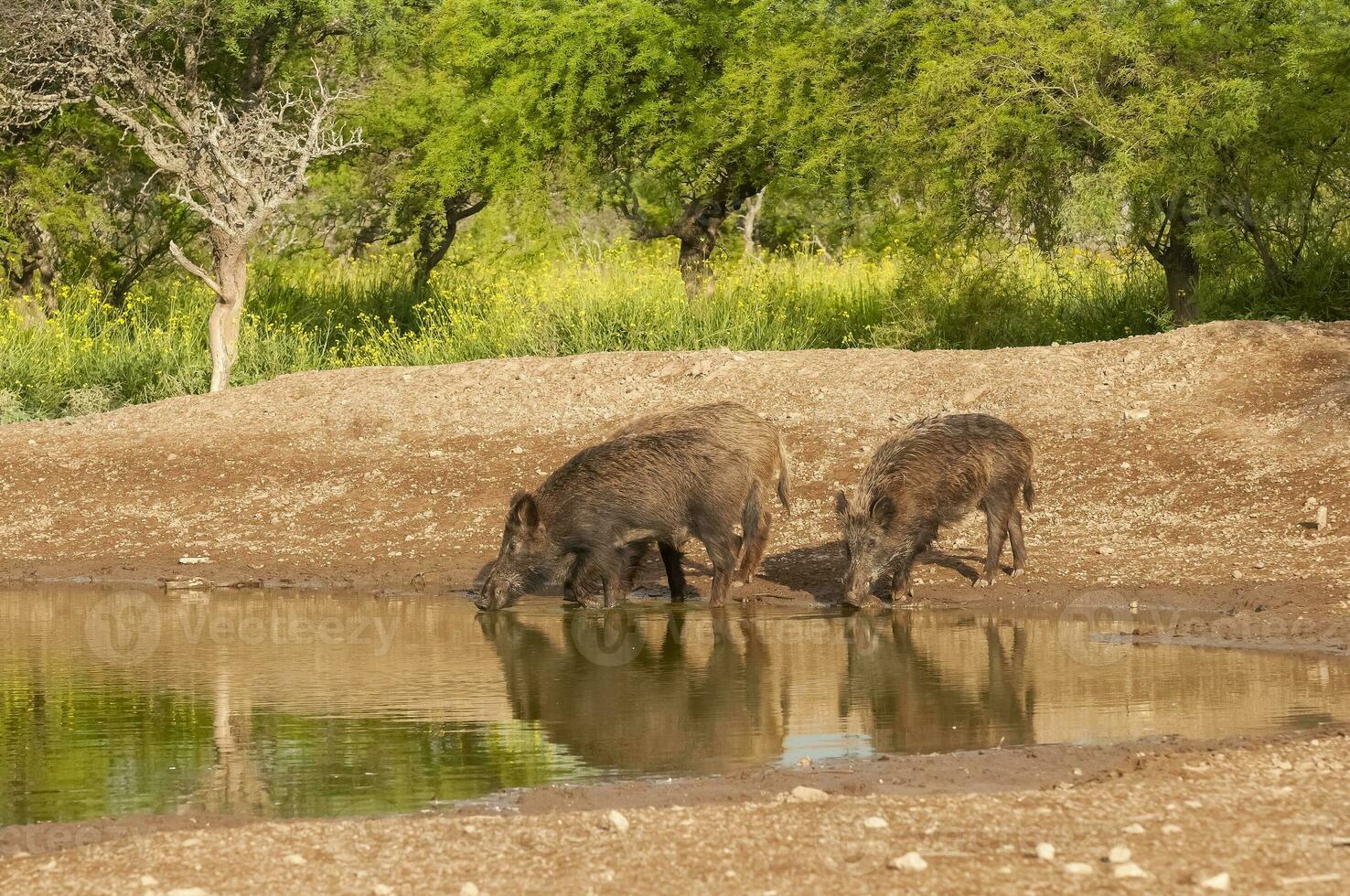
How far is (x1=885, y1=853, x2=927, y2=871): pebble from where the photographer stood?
525cm

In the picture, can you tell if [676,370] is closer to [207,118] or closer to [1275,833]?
[207,118]

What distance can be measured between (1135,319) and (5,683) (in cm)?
1474

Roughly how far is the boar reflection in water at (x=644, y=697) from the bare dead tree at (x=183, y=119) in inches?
431

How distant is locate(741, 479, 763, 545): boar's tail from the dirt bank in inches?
19.1

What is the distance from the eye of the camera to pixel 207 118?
2430 cm

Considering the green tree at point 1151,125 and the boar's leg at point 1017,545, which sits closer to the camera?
the boar's leg at point 1017,545

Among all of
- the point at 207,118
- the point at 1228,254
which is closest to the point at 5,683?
the point at 1228,254

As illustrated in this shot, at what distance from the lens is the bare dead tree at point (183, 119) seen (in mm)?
20656

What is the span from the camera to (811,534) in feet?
44.9

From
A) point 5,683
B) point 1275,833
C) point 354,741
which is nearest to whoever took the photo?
point 1275,833

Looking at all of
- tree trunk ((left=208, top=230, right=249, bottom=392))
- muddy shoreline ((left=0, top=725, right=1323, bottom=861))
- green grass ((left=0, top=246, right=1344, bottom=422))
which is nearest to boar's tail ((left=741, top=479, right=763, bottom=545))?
muddy shoreline ((left=0, top=725, right=1323, bottom=861))

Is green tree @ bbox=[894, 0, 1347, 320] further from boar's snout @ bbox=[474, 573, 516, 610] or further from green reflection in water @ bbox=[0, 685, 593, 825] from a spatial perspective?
green reflection in water @ bbox=[0, 685, 593, 825]

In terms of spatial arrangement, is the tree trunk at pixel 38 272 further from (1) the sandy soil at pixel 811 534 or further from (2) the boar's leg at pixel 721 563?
(2) the boar's leg at pixel 721 563

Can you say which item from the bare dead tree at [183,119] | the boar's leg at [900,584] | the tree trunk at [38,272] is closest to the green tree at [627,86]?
the bare dead tree at [183,119]
